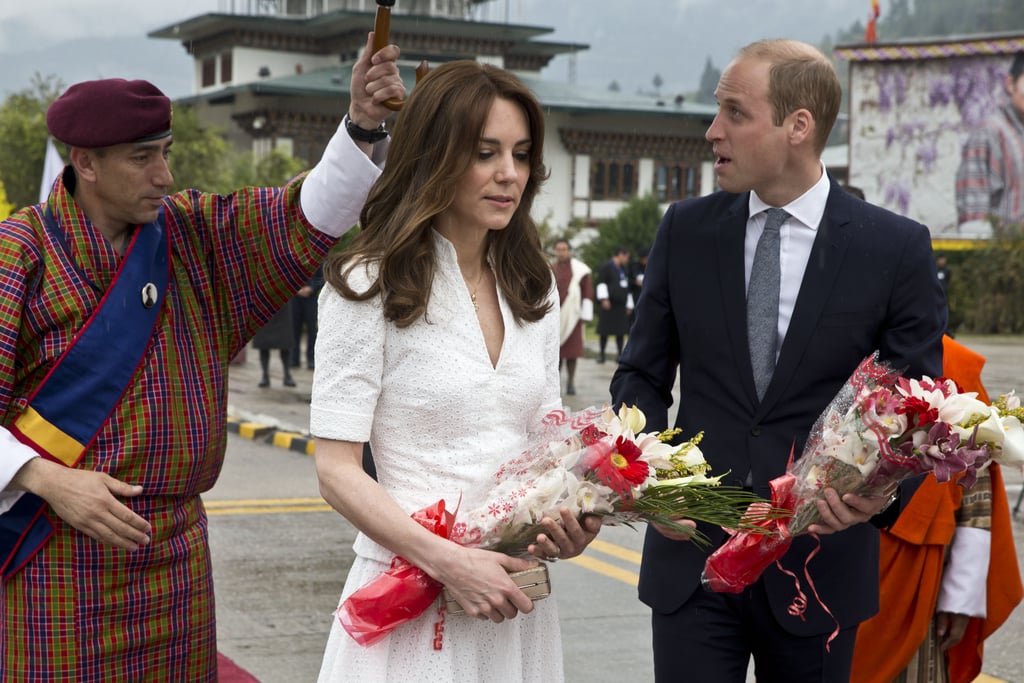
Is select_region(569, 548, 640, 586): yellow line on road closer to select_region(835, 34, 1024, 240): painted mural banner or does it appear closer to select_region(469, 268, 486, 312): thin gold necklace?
select_region(469, 268, 486, 312): thin gold necklace

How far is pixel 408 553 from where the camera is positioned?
258 cm

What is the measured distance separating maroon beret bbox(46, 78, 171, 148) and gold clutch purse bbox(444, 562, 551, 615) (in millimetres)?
1243

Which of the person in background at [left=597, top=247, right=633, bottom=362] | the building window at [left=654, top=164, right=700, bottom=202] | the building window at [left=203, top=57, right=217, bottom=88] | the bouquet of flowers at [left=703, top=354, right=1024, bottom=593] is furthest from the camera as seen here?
the building window at [left=203, top=57, right=217, bottom=88]

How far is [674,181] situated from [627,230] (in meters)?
9.55

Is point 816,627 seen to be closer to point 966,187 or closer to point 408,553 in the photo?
point 408,553

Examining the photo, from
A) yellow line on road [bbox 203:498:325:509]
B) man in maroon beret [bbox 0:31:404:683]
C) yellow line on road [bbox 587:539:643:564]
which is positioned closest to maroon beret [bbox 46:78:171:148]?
man in maroon beret [bbox 0:31:404:683]

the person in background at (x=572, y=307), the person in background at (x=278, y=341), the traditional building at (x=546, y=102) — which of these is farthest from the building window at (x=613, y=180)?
→ the person in background at (x=278, y=341)

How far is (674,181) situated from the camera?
1986 inches

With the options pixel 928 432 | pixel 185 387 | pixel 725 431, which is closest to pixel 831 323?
pixel 725 431

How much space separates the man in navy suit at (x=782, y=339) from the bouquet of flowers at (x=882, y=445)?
0.30 m

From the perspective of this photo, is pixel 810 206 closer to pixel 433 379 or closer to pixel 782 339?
pixel 782 339

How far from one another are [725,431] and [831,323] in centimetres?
34

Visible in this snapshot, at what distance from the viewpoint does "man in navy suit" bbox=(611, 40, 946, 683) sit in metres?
3.17

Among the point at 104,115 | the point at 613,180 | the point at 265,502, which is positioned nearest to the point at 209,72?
the point at 613,180
